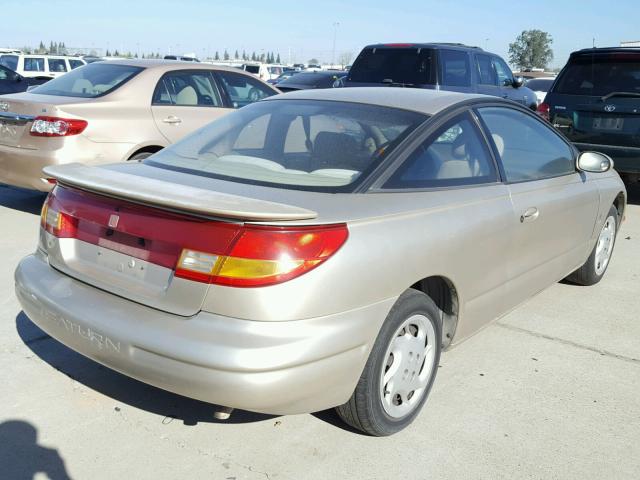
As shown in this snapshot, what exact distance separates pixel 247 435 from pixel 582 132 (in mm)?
6341

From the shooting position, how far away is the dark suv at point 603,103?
753 centimetres

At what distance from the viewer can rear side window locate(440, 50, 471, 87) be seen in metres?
9.97

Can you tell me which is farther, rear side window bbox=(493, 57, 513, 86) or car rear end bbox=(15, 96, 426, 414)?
rear side window bbox=(493, 57, 513, 86)

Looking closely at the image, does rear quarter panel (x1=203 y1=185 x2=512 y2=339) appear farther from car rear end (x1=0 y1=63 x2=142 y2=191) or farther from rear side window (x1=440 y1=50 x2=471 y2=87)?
rear side window (x1=440 y1=50 x2=471 y2=87)

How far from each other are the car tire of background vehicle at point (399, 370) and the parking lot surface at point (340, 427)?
0.10 metres

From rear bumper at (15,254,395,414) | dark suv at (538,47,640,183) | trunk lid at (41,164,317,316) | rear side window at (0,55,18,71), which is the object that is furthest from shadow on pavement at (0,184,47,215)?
rear side window at (0,55,18,71)

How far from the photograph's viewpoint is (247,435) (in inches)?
117

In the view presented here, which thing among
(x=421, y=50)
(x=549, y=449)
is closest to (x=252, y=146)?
(x=549, y=449)

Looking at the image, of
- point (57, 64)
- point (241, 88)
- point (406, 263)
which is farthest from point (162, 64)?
point (57, 64)

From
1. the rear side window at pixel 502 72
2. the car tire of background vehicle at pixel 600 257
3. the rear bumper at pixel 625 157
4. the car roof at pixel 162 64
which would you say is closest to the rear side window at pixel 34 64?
the rear side window at pixel 502 72

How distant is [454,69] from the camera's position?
33.6 feet

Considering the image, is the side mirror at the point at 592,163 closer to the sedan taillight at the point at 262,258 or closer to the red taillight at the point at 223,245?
the red taillight at the point at 223,245

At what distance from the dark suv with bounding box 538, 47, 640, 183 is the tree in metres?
71.9

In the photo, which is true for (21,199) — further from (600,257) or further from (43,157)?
(600,257)
